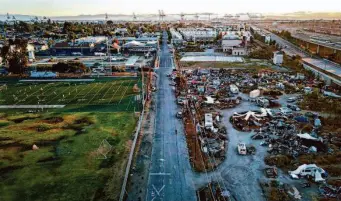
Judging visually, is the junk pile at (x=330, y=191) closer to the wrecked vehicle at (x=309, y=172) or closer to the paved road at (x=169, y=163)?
the wrecked vehicle at (x=309, y=172)

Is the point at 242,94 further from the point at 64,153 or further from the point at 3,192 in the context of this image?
the point at 3,192

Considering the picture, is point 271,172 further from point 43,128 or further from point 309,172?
point 43,128

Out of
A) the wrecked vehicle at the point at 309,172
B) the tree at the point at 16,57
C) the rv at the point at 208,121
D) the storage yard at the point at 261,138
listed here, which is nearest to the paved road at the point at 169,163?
the storage yard at the point at 261,138

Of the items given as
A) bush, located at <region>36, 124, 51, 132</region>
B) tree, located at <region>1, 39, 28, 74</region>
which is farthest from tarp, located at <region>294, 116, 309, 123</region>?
tree, located at <region>1, 39, 28, 74</region>

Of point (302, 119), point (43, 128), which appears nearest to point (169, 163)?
point (43, 128)

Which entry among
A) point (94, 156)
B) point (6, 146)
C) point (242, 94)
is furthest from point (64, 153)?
point (242, 94)

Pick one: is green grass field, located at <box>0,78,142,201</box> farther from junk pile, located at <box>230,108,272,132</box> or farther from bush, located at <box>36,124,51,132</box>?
junk pile, located at <box>230,108,272,132</box>

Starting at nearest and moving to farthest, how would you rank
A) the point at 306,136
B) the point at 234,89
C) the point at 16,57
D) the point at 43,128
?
the point at 306,136, the point at 43,128, the point at 234,89, the point at 16,57
